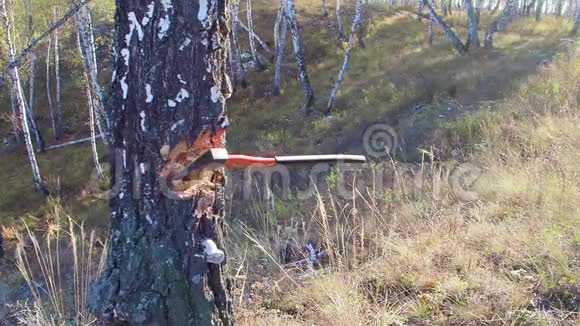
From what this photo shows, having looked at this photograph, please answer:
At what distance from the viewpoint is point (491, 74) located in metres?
9.58

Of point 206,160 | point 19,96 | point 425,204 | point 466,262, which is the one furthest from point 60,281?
point 19,96

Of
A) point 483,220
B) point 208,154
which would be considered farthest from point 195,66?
point 483,220

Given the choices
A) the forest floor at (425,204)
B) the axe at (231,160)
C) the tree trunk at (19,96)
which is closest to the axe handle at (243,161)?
the axe at (231,160)

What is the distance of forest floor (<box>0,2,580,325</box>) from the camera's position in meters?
2.25

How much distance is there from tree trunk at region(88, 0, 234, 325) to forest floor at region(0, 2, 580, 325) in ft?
1.94

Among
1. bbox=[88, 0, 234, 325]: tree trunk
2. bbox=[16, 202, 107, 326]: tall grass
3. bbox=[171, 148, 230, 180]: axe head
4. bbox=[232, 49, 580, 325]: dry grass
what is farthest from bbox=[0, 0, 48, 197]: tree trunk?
bbox=[171, 148, 230, 180]: axe head

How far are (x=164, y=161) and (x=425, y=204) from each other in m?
2.43

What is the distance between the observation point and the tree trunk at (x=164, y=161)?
1560 millimetres

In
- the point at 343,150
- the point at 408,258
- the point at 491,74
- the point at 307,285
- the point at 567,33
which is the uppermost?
the point at 567,33

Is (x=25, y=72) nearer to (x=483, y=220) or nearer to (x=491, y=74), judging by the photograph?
(x=491, y=74)

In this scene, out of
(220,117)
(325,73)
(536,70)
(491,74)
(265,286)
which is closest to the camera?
(220,117)

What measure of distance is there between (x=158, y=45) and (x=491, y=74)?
9.40m

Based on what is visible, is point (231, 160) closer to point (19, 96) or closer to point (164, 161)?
point (164, 161)

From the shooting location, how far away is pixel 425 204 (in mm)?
3514
